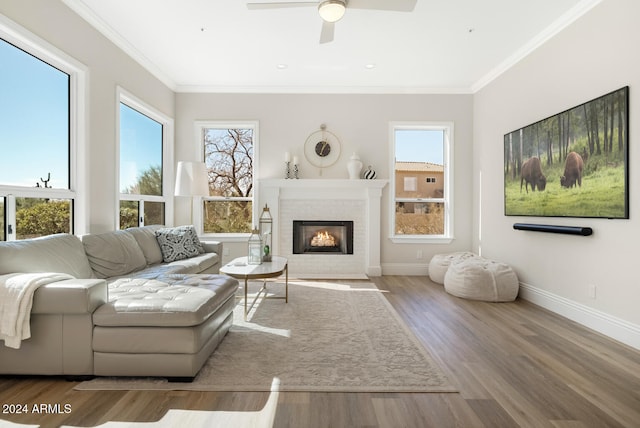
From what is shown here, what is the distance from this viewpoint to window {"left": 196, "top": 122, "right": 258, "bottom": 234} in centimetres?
552

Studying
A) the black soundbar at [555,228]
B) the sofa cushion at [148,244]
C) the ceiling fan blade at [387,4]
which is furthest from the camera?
the sofa cushion at [148,244]

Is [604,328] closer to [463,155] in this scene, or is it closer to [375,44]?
[463,155]

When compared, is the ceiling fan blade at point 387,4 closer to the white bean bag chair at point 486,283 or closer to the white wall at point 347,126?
the white wall at point 347,126

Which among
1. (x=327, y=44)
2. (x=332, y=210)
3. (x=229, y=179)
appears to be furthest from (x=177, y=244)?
(x=327, y=44)

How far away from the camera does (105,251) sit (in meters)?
3.07

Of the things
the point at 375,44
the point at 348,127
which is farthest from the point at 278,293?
the point at 375,44

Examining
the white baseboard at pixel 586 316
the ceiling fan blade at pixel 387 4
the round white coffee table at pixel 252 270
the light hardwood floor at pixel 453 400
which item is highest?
the ceiling fan blade at pixel 387 4

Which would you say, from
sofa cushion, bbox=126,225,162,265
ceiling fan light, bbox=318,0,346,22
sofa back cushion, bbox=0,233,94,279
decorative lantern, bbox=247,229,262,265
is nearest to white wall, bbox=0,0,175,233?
sofa cushion, bbox=126,225,162,265

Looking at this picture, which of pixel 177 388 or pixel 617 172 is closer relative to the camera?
pixel 177 388

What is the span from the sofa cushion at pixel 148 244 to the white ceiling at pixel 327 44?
6.98 feet

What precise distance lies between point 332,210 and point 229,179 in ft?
5.69

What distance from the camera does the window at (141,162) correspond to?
13.8 ft

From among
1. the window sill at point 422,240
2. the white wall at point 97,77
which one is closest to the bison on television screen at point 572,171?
the window sill at point 422,240

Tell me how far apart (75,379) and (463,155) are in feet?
17.8
